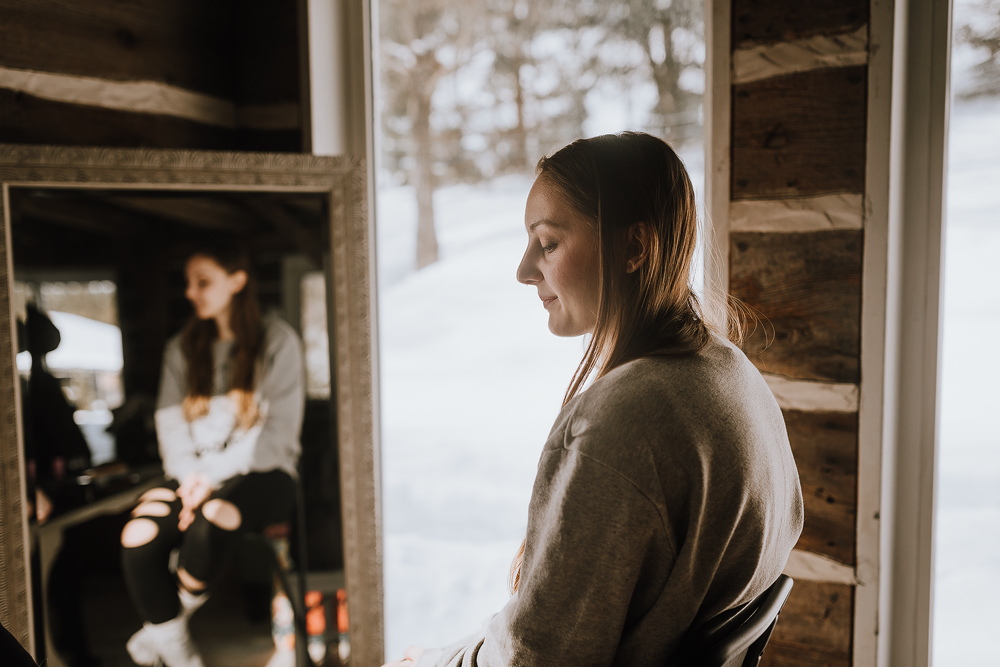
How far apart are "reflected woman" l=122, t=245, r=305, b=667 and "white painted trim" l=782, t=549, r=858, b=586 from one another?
4.43 feet

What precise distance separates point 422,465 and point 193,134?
1292 mm

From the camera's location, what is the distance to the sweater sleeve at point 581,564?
0.71 meters

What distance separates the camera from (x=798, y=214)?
143 cm

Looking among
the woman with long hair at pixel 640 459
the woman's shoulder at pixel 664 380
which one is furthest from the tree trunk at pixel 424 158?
the woman's shoulder at pixel 664 380

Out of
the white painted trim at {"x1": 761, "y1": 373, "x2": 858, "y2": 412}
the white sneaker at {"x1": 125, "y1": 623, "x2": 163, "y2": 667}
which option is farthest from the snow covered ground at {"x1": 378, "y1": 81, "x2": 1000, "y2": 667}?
the white sneaker at {"x1": 125, "y1": 623, "x2": 163, "y2": 667}

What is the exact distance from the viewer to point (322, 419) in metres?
1.64

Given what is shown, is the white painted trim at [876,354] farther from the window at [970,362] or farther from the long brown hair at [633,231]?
the long brown hair at [633,231]

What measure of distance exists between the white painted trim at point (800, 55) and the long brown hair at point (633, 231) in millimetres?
759

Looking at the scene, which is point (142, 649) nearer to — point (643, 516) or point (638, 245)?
point (643, 516)

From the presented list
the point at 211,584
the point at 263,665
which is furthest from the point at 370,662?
the point at 211,584

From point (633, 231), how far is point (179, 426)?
1297 mm

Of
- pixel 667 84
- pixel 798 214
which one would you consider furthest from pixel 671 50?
pixel 798 214

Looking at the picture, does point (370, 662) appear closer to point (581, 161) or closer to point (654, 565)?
point (654, 565)

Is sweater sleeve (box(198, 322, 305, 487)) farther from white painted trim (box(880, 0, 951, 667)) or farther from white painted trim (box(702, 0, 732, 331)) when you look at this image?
white painted trim (box(880, 0, 951, 667))
